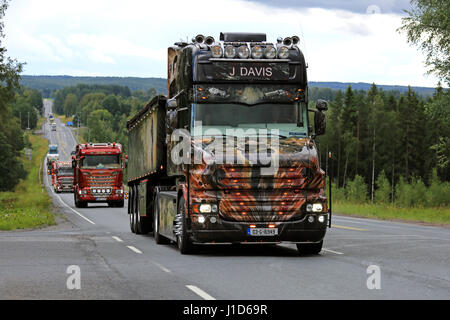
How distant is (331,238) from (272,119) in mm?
6609

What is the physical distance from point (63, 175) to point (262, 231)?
66281 millimetres

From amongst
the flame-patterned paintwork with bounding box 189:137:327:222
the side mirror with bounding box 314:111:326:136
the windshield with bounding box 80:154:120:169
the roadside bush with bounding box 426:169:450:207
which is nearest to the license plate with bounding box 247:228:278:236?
the flame-patterned paintwork with bounding box 189:137:327:222

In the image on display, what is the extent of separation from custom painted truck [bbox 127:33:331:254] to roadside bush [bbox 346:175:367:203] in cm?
4059

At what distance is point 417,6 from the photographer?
125ft

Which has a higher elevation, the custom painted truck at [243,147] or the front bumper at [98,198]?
the custom painted truck at [243,147]

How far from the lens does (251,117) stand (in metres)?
15.6

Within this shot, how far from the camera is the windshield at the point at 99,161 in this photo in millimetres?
44594

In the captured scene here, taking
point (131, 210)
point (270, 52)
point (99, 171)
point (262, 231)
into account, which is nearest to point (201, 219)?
point (262, 231)

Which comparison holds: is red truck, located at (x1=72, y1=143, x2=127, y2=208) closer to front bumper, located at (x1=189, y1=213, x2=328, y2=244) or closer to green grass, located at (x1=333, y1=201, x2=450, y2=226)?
green grass, located at (x1=333, y1=201, x2=450, y2=226)

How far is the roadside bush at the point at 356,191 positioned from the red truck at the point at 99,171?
723 inches

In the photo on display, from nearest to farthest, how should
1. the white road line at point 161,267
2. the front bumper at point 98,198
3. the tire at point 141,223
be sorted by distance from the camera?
the white road line at point 161,267, the tire at point 141,223, the front bumper at point 98,198

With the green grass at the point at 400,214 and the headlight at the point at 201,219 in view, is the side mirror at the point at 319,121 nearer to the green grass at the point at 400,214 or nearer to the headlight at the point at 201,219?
the headlight at the point at 201,219

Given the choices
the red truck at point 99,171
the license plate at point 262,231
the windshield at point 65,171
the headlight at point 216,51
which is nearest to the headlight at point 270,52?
the headlight at point 216,51
